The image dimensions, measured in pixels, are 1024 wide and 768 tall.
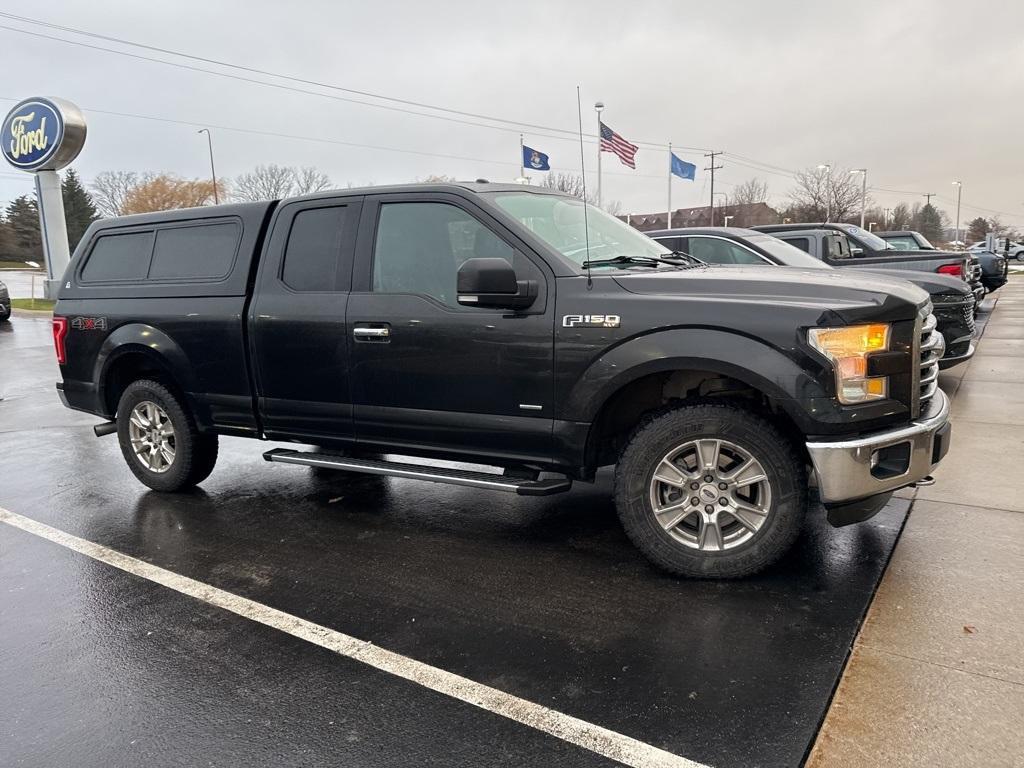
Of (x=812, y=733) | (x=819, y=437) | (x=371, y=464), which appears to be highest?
(x=819, y=437)

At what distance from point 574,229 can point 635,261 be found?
45 cm

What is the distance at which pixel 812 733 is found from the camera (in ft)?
8.36

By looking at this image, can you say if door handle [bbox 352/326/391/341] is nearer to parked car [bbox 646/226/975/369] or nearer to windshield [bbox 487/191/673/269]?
windshield [bbox 487/191/673/269]

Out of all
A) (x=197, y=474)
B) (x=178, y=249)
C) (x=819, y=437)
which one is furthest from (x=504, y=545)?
(x=178, y=249)

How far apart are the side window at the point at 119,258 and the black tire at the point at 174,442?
849 mm

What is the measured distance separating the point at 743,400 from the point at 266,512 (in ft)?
10.8

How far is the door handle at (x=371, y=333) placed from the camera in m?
4.39

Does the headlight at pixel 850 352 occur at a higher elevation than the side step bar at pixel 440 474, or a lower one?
higher

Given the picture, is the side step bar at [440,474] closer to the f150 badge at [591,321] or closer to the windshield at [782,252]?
the f150 badge at [591,321]

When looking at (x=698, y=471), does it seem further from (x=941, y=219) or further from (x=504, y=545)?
(x=941, y=219)

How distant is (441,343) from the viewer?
13.8ft

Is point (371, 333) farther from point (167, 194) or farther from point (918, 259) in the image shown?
point (167, 194)

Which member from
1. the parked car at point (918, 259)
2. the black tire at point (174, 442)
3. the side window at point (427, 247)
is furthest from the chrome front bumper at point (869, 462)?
the parked car at point (918, 259)

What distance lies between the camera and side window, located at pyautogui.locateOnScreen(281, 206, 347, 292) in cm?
471
